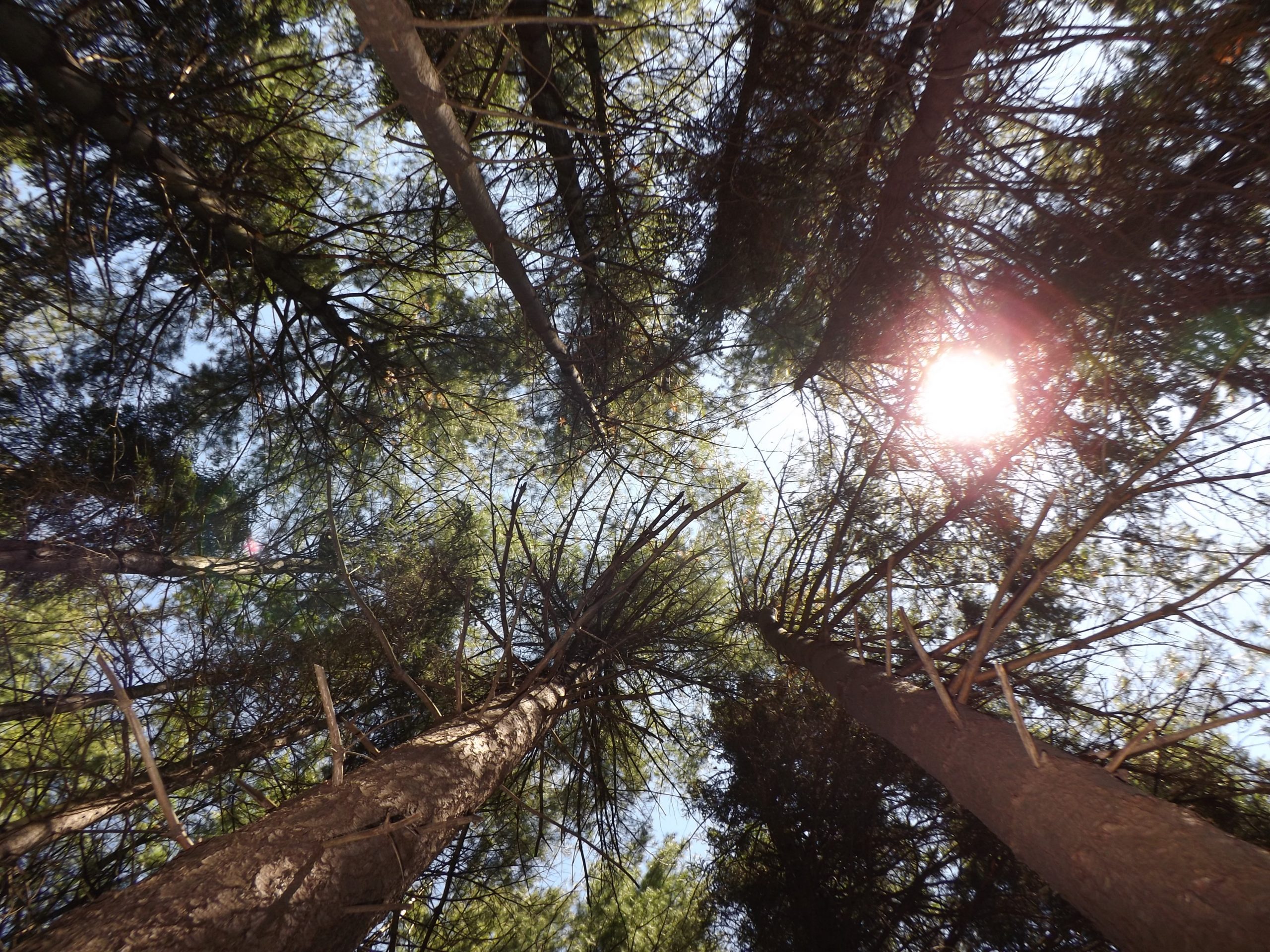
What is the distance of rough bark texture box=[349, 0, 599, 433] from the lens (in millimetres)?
1446

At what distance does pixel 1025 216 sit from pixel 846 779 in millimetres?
3322

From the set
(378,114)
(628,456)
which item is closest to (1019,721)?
(378,114)

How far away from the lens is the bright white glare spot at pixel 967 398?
308cm

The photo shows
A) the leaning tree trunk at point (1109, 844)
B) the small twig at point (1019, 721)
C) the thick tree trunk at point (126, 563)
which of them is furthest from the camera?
the thick tree trunk at point (126, 563)

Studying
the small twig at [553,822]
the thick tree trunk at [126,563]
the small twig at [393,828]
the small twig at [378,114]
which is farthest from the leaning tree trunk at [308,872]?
the thick tree trunk at [126,563]

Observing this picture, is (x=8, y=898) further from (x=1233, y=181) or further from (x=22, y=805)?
(x=1233, y=181)

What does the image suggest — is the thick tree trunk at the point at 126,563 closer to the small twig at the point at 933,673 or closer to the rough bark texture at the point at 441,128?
the rough bark texture at the point at 441,128

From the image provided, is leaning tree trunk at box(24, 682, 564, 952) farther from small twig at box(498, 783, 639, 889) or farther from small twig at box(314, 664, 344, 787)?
small twig at box(498, 783, 639, 889)

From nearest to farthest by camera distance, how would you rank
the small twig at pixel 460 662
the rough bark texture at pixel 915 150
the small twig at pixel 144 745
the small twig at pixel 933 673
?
the small twig at pixel 144 745 → the small twig at pixel 933 673 → the small twig at pixel 460 662 → the rough bark texture at pixel 915 150

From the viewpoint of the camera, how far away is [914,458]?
3568mm

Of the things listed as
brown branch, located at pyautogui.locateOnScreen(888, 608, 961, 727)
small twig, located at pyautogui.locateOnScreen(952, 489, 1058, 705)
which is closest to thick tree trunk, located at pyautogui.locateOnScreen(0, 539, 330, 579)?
brown branch, located at pyautogui.locateOnScreen(888, 608, 961, 727)

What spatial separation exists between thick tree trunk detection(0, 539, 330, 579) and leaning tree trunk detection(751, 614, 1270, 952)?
4.29 meters

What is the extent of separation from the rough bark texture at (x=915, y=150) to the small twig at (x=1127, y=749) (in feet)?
6.92

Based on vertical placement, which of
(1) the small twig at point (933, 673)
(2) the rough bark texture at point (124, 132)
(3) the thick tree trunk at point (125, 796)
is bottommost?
(1) the small twig at point (933, 673)
